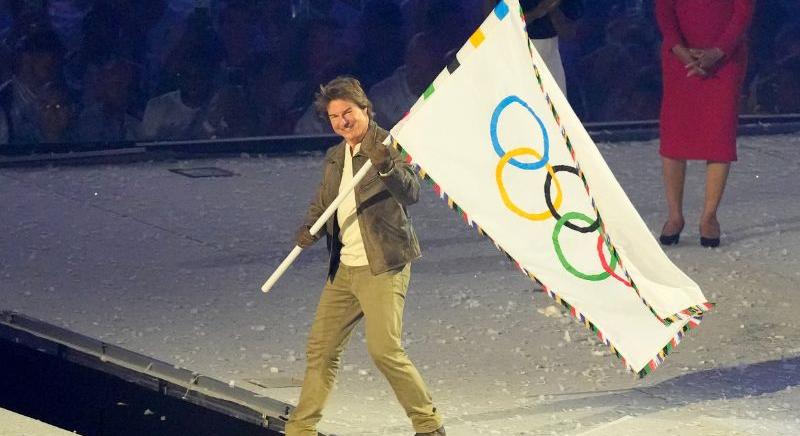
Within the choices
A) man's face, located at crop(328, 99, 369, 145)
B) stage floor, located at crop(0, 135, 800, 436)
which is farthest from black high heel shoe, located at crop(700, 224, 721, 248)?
man's face, located at crop(328, 99, 369, 145)

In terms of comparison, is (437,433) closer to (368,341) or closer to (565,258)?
(368,341)

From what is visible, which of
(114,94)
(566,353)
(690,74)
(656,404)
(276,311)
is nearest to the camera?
(656,404)

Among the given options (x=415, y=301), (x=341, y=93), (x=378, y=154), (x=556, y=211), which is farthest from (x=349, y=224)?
(x=415, y=301)

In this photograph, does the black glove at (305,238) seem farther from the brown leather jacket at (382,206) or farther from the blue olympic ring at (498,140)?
the blue olympic ring at (498,140)

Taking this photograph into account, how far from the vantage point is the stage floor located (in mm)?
7422

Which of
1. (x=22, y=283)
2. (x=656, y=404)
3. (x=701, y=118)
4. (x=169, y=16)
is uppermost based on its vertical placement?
(x=169, y=16)

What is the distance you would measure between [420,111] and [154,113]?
23.8 feet

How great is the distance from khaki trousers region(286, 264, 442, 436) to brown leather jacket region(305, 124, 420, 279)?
0.26 feet

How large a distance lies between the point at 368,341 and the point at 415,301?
282cm

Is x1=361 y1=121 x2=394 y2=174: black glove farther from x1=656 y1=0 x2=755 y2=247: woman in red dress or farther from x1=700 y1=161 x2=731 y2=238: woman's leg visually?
x1=700 y1=161 x2=731 y2=238: woman's leg

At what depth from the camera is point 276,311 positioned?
8.96m

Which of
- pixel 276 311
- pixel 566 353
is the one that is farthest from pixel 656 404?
pixel 276 311

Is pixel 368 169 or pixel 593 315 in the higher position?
pixel 368 169

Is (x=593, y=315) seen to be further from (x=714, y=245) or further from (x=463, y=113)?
(x=714, y=245)
